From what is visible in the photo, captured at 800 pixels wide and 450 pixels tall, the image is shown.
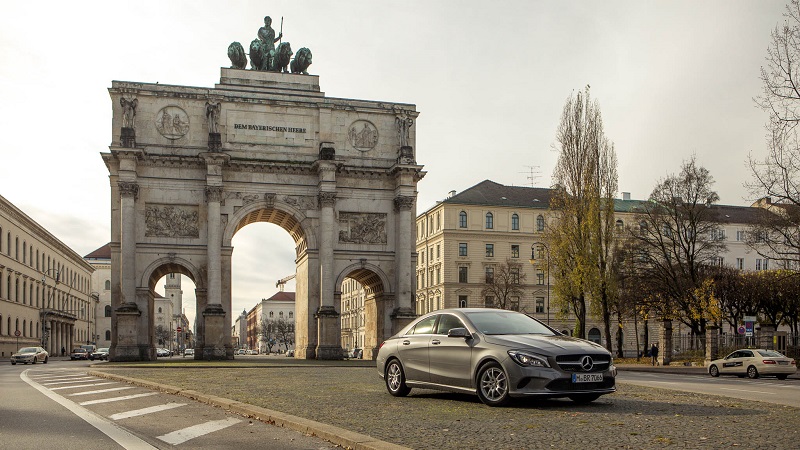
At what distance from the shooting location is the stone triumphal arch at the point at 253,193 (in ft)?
151

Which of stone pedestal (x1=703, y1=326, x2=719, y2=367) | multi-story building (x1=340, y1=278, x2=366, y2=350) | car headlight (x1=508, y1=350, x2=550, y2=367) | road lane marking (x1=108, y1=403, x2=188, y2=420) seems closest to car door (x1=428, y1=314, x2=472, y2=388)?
car headlight (x1=508, y1=350, x2=550, y2=367)

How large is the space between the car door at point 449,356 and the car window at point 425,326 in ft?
0.69

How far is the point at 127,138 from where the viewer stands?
150 ft

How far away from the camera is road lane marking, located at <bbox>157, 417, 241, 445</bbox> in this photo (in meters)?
9.31

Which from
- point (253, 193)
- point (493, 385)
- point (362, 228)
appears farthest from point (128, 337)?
point (493, 385)

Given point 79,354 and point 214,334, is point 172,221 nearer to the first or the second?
point 214,334

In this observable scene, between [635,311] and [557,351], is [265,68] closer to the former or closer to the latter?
[635,311]

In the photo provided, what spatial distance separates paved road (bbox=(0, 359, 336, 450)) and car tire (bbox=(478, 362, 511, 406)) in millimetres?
3265

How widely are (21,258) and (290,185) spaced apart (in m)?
37.3

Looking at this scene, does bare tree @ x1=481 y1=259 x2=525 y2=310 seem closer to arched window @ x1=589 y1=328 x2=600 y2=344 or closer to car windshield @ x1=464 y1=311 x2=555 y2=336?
arched window @ x1=589 y1=328 x2=600 y2=344

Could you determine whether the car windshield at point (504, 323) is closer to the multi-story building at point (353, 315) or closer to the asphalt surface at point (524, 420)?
the asphalt surface at point (524, 420)

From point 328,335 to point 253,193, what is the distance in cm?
936

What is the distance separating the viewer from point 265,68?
51.3 m

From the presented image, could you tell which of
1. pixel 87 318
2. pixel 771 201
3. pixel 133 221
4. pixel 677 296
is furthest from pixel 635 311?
pixel 87 318
